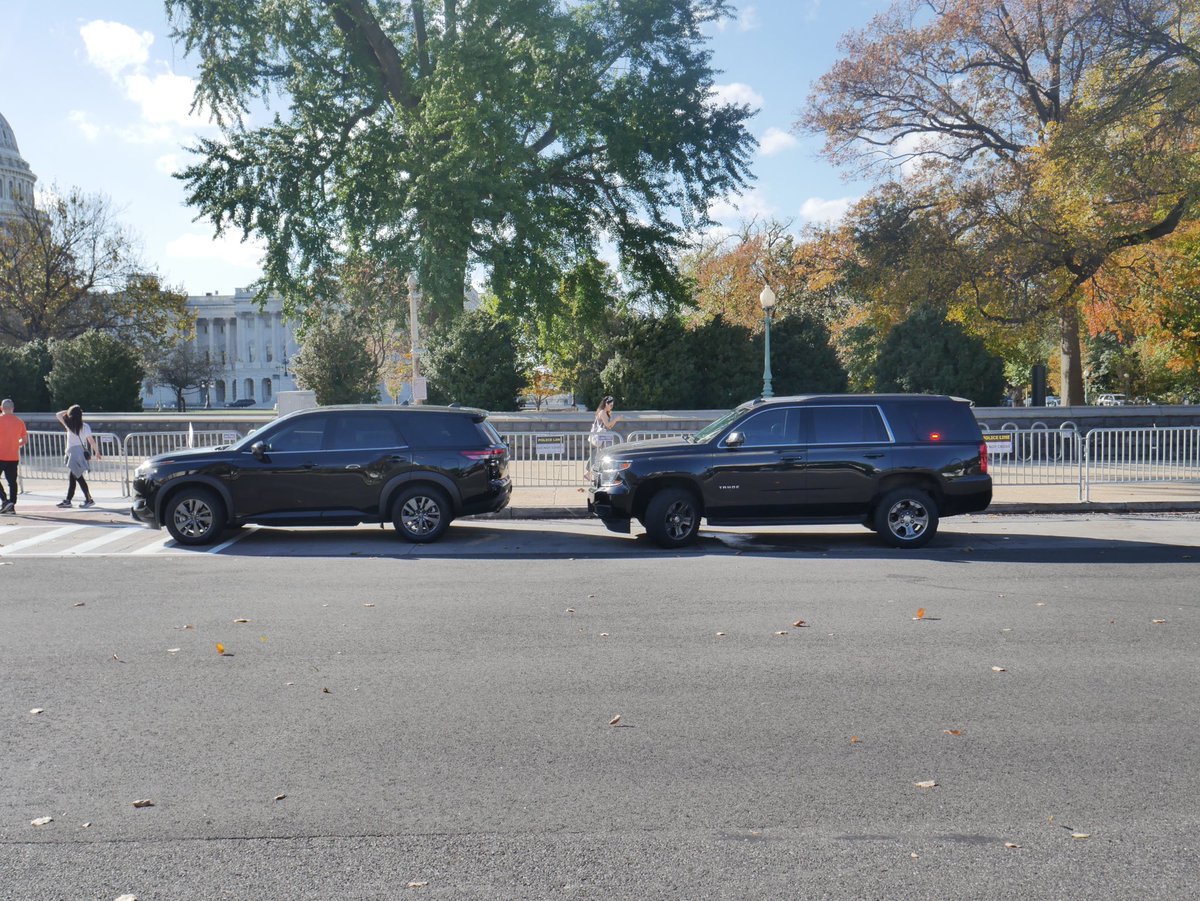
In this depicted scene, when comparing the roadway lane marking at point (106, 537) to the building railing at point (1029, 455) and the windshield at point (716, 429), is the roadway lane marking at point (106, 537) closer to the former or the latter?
the building railing at point (1029, 455)

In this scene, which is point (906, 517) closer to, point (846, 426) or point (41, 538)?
point (846, 426)

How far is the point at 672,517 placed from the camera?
44.9ft

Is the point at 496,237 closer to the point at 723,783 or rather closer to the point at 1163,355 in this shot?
the point at 723,783

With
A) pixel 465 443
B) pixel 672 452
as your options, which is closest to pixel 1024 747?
pixel 672 452

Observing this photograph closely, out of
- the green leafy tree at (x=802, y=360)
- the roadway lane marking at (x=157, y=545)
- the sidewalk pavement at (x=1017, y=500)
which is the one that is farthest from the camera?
the green leafy tree at (x=802, y=360)

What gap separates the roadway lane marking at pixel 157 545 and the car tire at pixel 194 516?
279mm

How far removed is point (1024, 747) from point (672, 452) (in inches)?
324

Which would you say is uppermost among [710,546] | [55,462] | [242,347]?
[242,347]

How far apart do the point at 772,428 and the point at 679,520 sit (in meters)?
1.67

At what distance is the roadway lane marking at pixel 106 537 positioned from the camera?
13.8 m

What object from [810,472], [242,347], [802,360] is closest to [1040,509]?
[810,472]

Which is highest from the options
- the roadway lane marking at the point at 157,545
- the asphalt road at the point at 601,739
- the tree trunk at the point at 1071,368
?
the tree trunk at the point at 1071,368

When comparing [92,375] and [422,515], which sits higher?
[92,375]

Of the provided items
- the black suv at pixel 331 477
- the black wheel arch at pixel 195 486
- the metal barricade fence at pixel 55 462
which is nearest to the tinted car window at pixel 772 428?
the black suv at pixel 331 477
